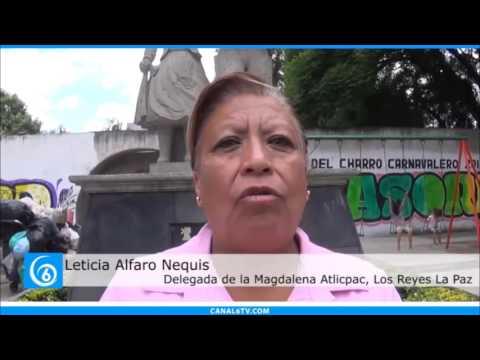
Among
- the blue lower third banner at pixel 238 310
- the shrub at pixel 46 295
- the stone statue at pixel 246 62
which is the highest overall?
the stone statue at pixel 246 62

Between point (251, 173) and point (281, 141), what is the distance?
26 cm

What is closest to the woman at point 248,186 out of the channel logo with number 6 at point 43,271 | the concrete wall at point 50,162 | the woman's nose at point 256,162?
the woman's nose at point 256,162

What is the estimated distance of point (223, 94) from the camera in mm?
3285

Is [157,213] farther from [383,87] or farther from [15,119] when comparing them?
[383,87]

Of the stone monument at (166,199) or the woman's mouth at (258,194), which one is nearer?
the woman's mouth at (258,194)

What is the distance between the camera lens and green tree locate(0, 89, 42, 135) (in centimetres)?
339

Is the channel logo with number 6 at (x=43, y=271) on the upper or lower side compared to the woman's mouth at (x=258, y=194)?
lower

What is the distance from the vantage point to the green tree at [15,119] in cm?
339

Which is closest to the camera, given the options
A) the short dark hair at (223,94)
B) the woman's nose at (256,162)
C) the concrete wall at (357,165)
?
the woman's nose at (256,162)

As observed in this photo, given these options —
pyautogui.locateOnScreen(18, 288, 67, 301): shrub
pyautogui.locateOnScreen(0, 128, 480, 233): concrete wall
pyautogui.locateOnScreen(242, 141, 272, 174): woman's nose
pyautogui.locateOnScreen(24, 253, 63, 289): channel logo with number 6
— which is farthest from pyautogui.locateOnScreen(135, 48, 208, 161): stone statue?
pyautogui.locateOnScreen(18, 288, 67, 301): shrub

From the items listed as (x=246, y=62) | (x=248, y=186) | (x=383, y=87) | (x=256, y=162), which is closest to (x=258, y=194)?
(x=248, y=186)

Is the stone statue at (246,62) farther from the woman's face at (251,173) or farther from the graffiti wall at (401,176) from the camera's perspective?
the graffiti wall at (401,176)

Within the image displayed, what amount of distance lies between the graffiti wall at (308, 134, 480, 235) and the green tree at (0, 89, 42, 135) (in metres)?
1.73
